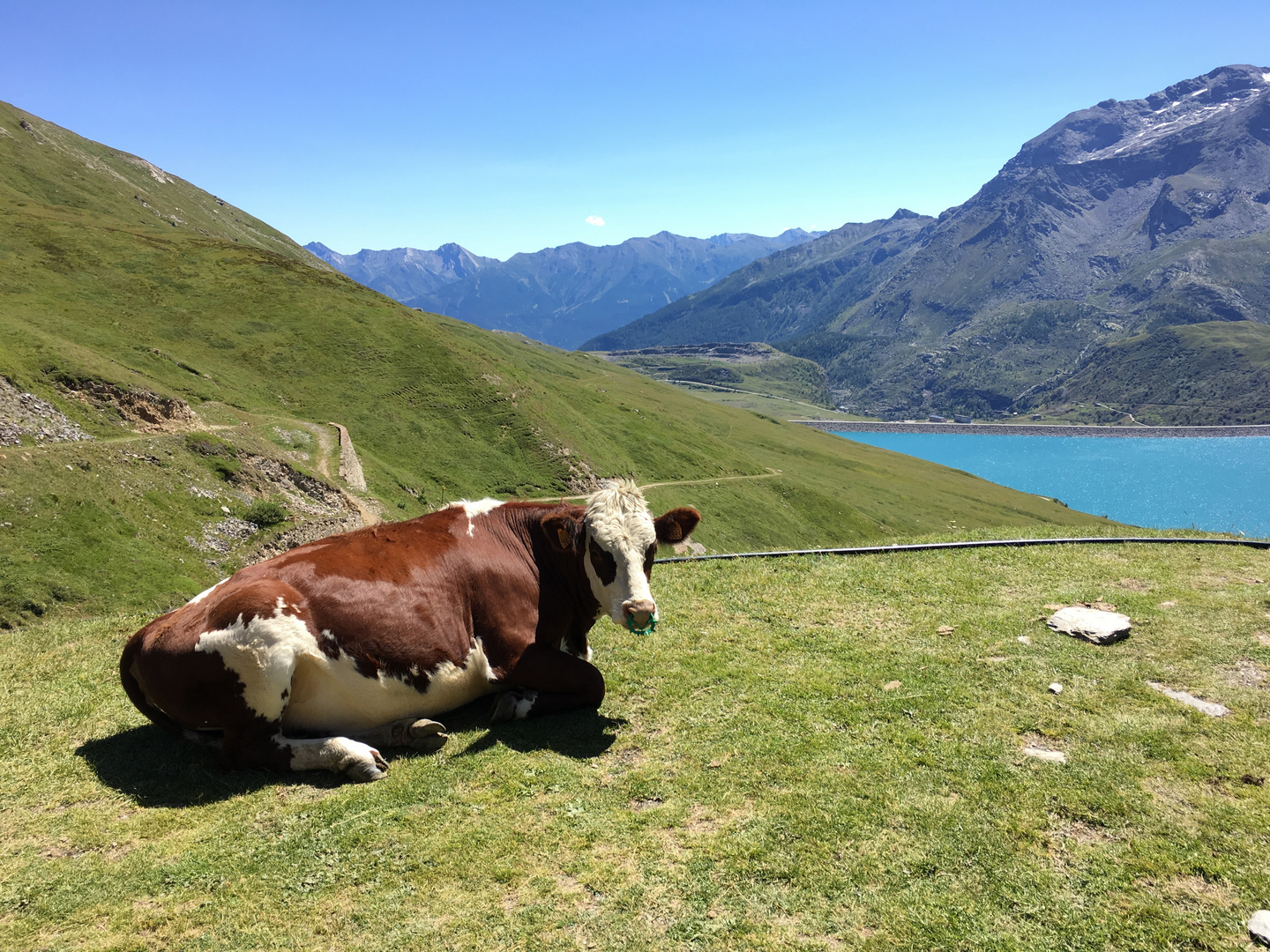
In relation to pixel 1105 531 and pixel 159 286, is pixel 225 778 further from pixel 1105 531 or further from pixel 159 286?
pixel 159 286

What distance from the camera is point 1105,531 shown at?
18828mm

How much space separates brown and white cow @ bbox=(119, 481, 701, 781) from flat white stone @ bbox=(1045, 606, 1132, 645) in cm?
639

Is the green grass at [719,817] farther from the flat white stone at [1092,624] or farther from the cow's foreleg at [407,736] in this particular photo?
the flat white stone at [1092,624]

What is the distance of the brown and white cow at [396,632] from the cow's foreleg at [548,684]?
0.6 inches

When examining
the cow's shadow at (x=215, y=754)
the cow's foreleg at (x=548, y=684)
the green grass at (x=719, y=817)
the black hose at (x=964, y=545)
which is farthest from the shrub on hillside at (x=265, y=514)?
the cow's foreleg at (x=548, y=684)

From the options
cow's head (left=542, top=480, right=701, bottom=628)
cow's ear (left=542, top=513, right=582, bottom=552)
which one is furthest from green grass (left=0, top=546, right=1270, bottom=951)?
cow's ear (left=542, top=513, right=582, bottom=552)

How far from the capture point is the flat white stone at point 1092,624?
34.9 ft

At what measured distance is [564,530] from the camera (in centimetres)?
912

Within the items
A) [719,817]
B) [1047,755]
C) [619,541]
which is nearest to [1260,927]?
[1047,755]

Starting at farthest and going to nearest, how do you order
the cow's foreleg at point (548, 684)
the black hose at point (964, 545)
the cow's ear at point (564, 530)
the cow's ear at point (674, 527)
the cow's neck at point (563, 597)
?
the black hose at point (964, 545) < the cow's ear at point (674, 527) < the cow's neck at point (563, 597) < the cow's ear at point (564, 530) < the cow's foreleg at point (548, 684)

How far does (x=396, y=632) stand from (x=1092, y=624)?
10203 millimetres

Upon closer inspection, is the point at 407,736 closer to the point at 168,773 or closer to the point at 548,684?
the point at 548,684

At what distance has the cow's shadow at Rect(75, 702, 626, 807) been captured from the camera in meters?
7.23

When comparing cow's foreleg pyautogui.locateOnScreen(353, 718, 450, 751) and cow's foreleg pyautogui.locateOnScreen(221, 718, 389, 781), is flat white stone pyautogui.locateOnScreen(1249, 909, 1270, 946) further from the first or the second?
cow's foreleg pyautogui.locateOnScreen(221, 718, 389, 781)
